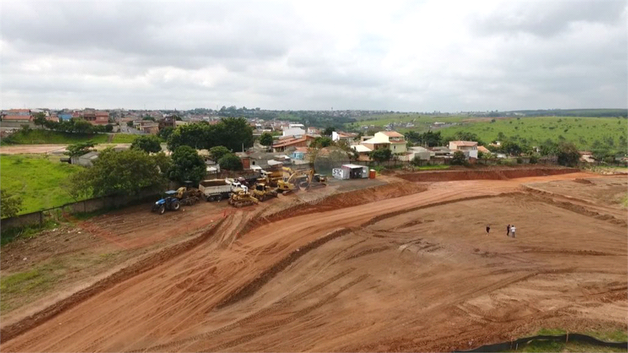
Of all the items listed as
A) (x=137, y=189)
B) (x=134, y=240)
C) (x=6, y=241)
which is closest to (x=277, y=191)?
(x=137, y=189)

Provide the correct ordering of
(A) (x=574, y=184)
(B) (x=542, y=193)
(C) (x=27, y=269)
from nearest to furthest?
1. (C) (x=27, y=269)
2. (B) (x=542, y=193)
3. (A) (x=574, y=184)

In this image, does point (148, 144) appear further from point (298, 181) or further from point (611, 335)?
point (611, 335)

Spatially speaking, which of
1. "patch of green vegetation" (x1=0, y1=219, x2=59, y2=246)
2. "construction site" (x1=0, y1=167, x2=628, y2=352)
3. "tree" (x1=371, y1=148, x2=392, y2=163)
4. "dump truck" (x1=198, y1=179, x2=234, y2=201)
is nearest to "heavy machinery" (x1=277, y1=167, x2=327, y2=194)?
"construction site" (x1=0, y1=167, x2=628, y2=352)

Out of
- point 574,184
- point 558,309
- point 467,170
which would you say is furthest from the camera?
point 467,170

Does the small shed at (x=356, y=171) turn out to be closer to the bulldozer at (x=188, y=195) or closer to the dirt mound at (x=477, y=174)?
the dirt mound at (x=477, y=174)

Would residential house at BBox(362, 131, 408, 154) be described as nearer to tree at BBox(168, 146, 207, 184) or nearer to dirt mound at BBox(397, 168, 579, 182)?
dirt mound at BBox(397, 168, 579, 182)

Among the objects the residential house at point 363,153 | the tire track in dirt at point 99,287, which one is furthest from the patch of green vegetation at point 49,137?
the tire track in dirt at point 99,287

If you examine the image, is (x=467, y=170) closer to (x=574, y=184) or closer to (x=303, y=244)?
(x=574, y=184)
